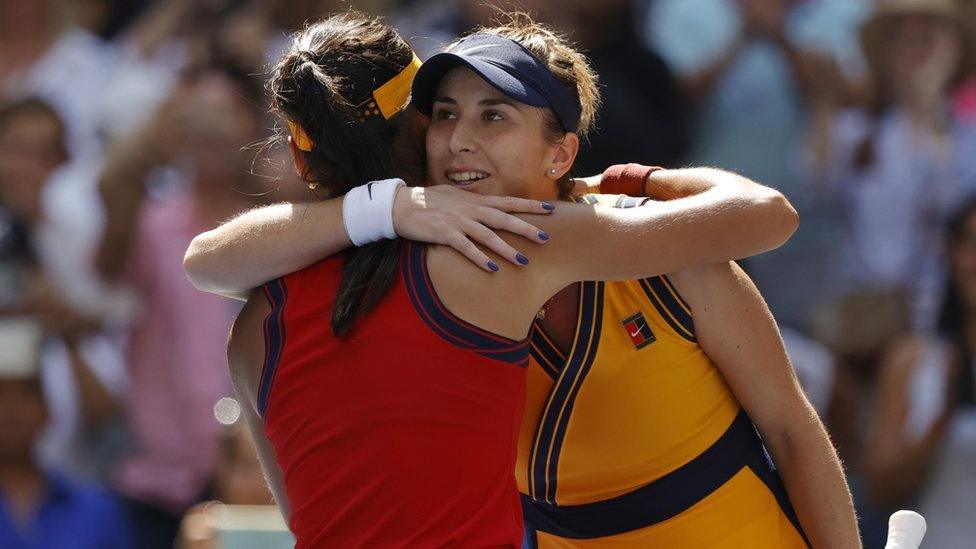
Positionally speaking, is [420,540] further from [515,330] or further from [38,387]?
[38,387]

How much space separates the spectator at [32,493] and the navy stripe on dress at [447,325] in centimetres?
310

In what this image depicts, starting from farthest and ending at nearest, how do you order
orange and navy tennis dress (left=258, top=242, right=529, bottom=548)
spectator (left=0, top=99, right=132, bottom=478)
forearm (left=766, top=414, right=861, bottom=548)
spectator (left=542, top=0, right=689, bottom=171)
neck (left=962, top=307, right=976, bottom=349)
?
spectator (left=0, top=99, right=132, bottom=478), neck (left=962, top=307, right=976, bottom=349), spectator (left=542, top=0, right=689, bottom=171), forearm (left=766, top=414, right=861, bottom=548), orange and navy tennis dress (left=258, top=242, right=529, bottom=548)

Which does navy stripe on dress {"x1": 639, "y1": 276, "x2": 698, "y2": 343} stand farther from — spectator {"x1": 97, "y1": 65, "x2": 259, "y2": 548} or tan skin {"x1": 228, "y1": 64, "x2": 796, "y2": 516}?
spectator {"x1": 97, "y1": 65, "x2": 259, "y2": 548}

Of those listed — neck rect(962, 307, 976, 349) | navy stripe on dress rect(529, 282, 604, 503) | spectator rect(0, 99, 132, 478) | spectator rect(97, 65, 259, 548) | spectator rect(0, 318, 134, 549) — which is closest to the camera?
navy stripe on dress rect(529, 282, 604, 503)

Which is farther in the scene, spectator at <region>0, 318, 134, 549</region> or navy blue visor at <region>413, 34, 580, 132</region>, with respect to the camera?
spectator at <region>0, 318, 134, 549</region>

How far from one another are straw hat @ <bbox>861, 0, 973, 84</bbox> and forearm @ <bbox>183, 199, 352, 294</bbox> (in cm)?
298

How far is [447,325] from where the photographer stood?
1939 mm

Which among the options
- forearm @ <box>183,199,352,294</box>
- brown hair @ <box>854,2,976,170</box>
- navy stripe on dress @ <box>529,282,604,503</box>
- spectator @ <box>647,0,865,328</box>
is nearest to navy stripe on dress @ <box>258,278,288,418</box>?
forearm @ <box>183,199,352,294</box>

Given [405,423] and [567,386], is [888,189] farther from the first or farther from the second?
[405,423]

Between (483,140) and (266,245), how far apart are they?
408mm

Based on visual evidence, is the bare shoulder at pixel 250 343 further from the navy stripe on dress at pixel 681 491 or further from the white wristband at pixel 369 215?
the navy stripe on dress at pixel 681 491

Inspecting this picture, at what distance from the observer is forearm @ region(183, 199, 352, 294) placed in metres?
2.06

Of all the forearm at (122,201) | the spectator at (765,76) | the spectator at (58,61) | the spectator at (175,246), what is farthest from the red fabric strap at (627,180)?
the spectator at (58,61)

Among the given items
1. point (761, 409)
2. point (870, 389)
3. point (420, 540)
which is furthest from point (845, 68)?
point (420, 540)
